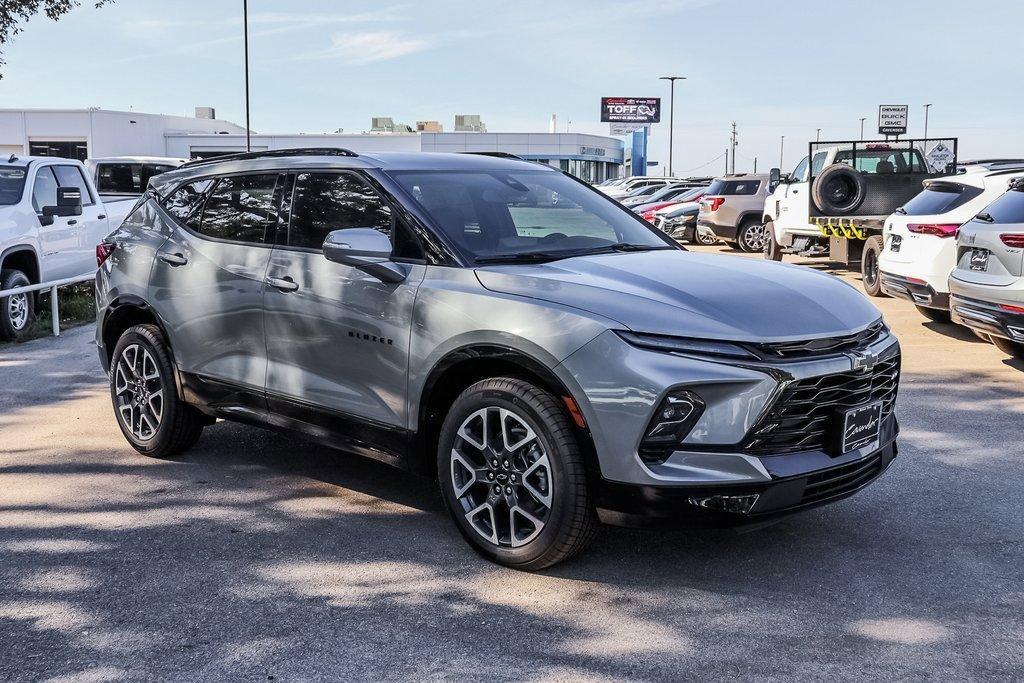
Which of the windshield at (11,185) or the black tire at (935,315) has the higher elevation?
the windshield at (11,185)

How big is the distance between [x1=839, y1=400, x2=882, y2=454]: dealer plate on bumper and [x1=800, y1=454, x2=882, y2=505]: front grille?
8 cm

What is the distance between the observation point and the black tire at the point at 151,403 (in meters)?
6.11

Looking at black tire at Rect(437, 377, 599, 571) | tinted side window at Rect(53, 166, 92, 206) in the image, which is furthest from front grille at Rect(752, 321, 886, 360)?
tinted side window at Rect(53, 166, 92, 206)

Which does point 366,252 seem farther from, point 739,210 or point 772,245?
point 739,210

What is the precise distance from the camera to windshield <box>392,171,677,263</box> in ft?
16.1

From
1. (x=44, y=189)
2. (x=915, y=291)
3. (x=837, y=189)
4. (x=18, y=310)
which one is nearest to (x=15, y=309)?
(x=18, y=310)

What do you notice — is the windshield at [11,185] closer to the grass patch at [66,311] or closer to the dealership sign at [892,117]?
the grass patch at [66,311]

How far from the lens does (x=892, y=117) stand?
4006 centimetres

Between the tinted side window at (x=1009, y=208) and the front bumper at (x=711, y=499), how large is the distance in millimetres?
5263

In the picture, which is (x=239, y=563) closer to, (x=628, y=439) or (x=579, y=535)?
(x=579, y=535)

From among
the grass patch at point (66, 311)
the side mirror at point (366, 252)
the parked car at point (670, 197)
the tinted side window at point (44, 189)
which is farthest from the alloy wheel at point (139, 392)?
the parked car at point (670, 197)

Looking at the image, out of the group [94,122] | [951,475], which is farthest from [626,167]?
[951,475]

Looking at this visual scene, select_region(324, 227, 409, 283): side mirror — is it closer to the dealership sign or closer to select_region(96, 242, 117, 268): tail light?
select_region(96, 242, 117, 268): tail light

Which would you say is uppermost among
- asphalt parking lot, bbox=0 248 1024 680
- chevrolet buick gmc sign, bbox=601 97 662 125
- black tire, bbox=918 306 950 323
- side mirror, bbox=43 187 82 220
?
chevrolet buick gmc sign, bbox=601 97 662 125
